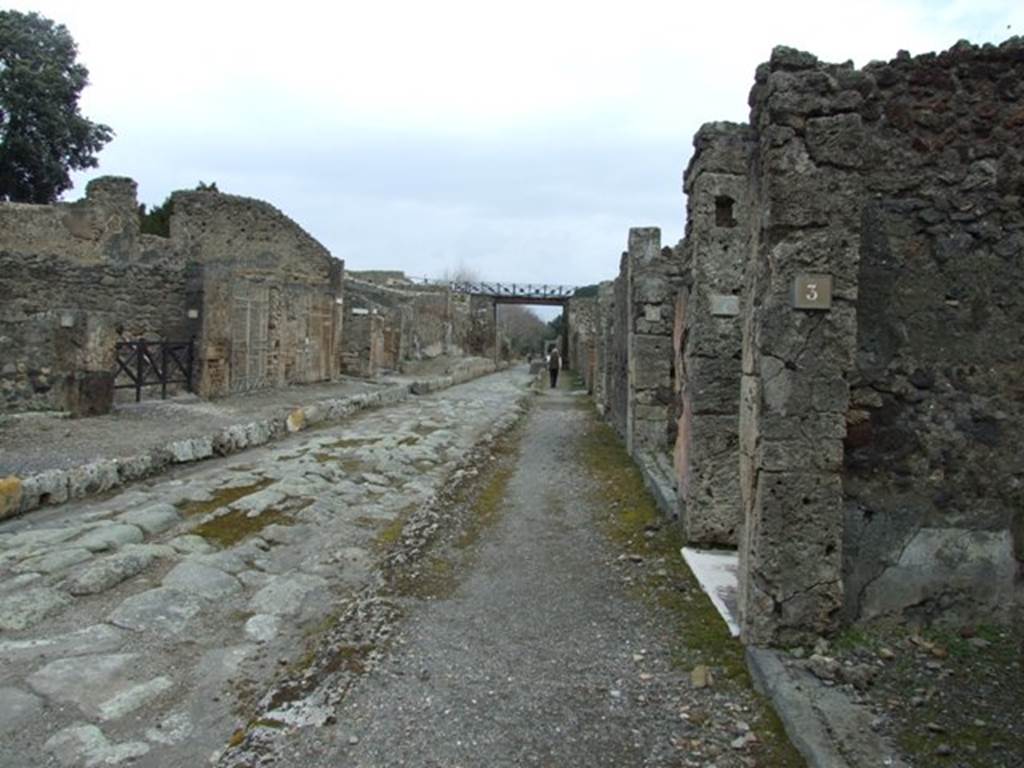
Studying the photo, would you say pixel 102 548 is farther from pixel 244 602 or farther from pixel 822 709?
pixel 822 709

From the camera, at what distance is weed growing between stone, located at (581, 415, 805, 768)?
3541mm

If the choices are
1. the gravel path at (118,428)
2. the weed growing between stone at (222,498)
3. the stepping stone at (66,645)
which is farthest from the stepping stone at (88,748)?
the gravel path at (118,428)

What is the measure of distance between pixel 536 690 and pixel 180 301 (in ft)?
51.5

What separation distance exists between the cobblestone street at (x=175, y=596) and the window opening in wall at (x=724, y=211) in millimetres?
3642

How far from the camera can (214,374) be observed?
16.2 metres

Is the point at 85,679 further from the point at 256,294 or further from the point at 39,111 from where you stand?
the point at 39,111

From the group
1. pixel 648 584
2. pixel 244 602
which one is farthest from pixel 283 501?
pixel 648 584

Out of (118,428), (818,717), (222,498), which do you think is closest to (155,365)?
(118,428)

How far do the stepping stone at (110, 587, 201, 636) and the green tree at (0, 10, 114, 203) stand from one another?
1196 inches

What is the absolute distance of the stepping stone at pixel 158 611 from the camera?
4.64 meters

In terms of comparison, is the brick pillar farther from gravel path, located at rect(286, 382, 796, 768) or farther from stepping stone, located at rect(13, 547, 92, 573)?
stepping stone, located at rect(13, 547, 92, 573)

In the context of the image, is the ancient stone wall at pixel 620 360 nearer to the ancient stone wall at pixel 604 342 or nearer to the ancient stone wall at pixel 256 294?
the ancient stone wall at pixel 604 342

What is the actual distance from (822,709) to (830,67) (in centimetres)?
292

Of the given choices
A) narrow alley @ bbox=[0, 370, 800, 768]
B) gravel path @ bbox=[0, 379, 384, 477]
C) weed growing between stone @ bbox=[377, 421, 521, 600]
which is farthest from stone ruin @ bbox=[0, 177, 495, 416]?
weed growing between stone @ bbox=[377, 421, 521, 600]
